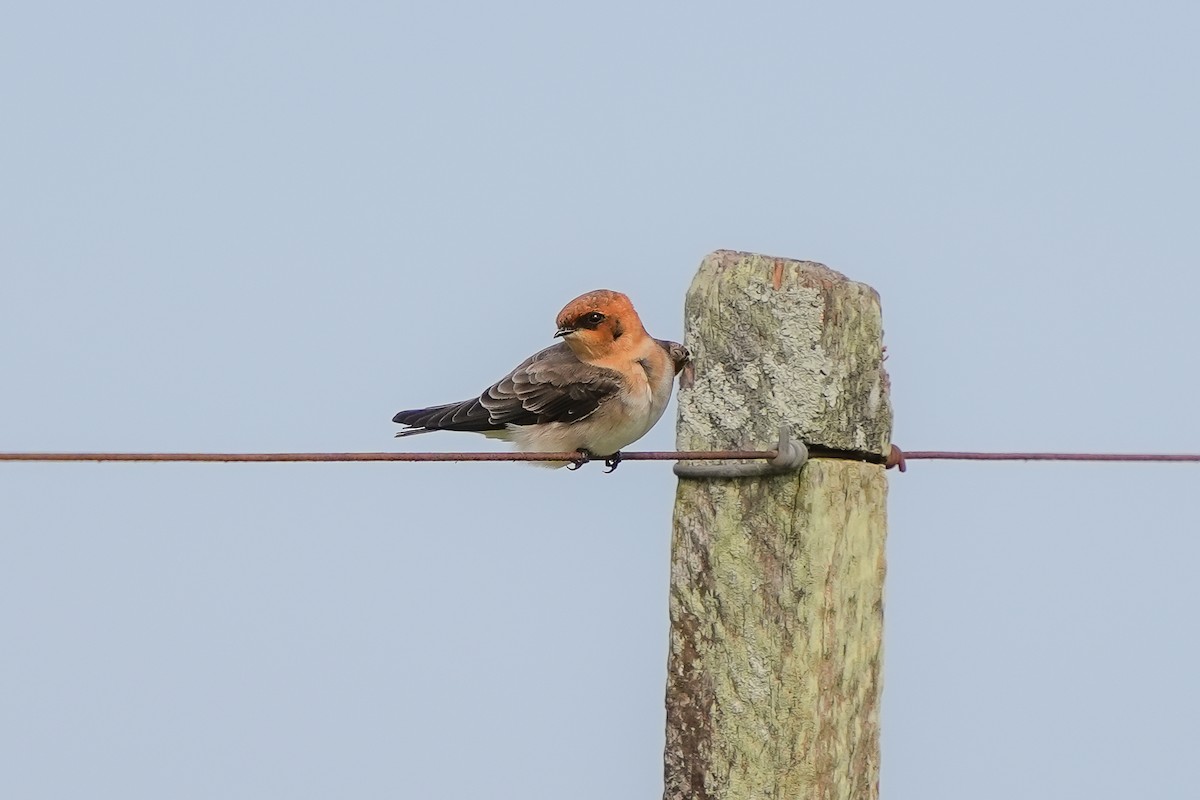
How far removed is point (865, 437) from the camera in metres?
4.29

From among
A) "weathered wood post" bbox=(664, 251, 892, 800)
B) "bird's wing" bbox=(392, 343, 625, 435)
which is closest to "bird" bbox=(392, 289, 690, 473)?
"bird's wing" bbox=(392, 343, 625, 435)

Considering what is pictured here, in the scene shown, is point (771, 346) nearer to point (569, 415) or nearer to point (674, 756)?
point (674, 756)

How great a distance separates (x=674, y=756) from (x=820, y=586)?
0.66 meters

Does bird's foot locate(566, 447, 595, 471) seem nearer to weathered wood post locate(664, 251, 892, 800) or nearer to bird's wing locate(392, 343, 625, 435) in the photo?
bird's wing locate(392, 343, 625, 435)

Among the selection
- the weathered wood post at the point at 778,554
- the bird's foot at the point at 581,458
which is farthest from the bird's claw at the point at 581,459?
the weathered wood post at the point at 778,554

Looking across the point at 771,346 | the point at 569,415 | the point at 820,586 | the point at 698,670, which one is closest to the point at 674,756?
the point at 698,670

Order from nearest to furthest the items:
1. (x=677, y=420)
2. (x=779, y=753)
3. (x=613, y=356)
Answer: (x=779, y=753), (x=677, y=420), (x=613, y=356)

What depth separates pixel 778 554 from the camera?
4.09 metres

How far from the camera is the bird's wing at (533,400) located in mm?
6289

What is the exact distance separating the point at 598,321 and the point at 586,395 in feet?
1.10

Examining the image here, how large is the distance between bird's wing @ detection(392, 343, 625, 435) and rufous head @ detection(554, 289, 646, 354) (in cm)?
12

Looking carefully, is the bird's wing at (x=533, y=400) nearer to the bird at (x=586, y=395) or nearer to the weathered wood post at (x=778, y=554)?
the bird at (x=586, y=395)

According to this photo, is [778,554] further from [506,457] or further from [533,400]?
[533,400]

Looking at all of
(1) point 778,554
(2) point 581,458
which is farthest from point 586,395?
(1) point 778,554
